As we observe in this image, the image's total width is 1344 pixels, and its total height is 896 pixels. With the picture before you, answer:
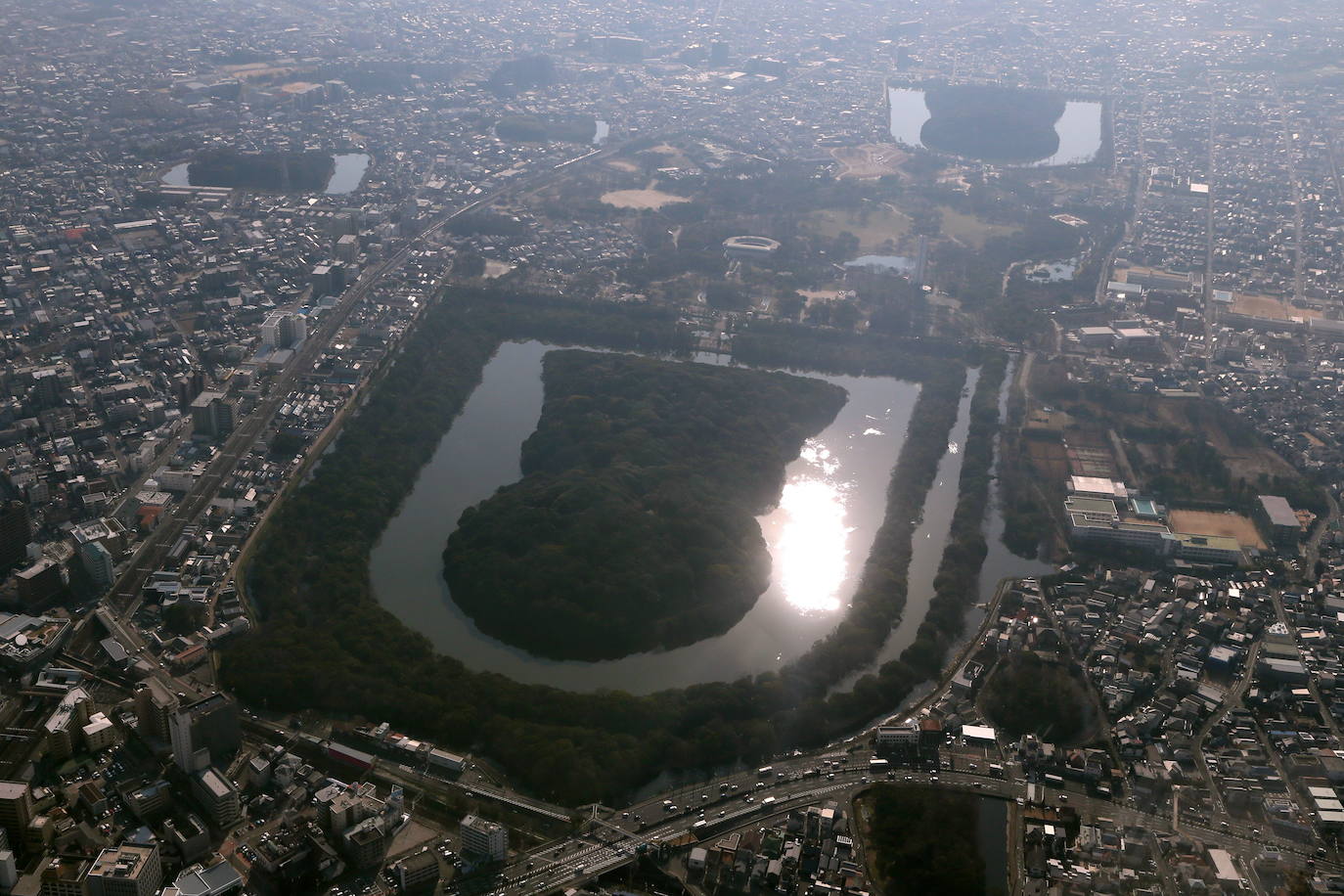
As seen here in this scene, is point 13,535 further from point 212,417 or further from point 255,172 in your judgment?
point 255,172

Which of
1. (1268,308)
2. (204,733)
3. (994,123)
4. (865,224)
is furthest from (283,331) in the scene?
(994,123)

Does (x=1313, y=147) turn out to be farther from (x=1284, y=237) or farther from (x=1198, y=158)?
(x=1284, y=237)

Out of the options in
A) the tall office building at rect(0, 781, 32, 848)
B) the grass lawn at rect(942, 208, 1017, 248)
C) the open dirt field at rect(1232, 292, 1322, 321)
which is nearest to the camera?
the tall office building at rect(0, 781, 32, 848)

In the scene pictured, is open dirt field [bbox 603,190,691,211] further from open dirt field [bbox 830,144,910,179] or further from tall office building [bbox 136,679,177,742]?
tall office building [bbox 136,679,177,742]

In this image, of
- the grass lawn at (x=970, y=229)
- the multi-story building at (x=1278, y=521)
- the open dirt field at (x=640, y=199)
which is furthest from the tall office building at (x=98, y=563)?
the grass lawn at (x=970, y=229)

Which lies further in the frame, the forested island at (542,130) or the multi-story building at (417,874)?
the forested island at (542,130)

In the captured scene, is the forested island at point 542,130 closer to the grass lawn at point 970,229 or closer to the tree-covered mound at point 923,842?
the grass lawn at point 970,229

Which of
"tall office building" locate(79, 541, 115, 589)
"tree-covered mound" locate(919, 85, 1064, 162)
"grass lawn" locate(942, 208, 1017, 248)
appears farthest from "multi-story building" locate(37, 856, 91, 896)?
"tree-covered mound" locate(919, 85, 1064, 162)
